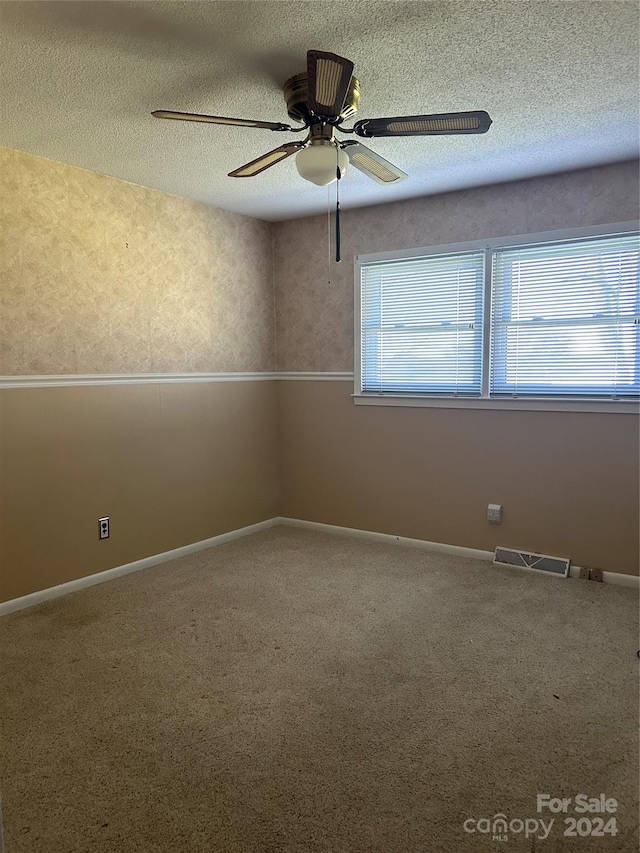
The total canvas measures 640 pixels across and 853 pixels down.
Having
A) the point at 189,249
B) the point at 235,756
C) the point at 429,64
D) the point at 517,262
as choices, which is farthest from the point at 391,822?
the point at 189,249

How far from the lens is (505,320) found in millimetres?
3854

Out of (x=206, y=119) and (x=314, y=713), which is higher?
(x=206, y=119)

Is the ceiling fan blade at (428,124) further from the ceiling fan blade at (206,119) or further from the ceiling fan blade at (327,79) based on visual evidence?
the ceiling fan blade at (206,119)

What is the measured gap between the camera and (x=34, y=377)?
128 inches

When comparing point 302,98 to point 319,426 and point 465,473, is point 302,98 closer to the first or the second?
point 465,473

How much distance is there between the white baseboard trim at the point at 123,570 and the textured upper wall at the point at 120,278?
124 cm

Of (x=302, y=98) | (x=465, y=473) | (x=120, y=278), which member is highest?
(x=302, y=98)

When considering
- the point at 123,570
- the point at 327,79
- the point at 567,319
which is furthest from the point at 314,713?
the point at 567,319

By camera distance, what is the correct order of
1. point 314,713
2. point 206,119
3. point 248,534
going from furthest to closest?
1. point 248,534
2. point 314,713
3. point 206,119

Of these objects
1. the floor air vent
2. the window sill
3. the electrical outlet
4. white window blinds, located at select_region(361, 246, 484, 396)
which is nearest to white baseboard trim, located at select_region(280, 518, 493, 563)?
the floor air vent

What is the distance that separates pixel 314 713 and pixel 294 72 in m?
2.46

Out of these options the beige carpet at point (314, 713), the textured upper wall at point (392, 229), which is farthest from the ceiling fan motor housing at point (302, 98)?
the beige carpet at point (314, 713)

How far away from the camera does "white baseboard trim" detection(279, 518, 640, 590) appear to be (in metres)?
3.53

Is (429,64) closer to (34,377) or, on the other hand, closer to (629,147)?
(629,147)
